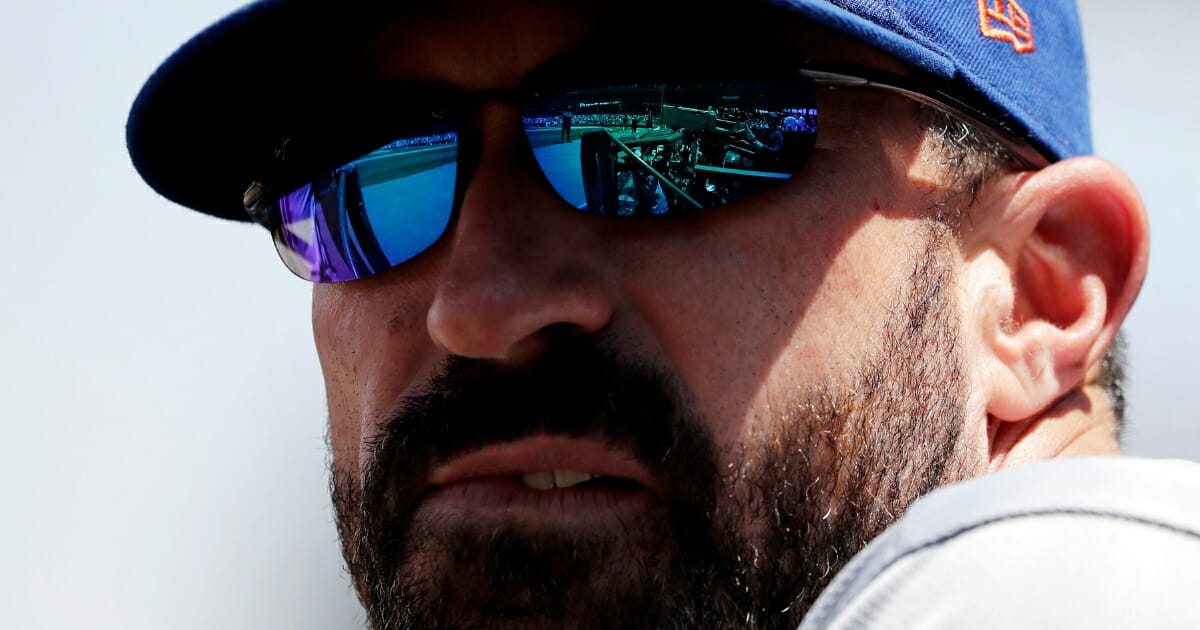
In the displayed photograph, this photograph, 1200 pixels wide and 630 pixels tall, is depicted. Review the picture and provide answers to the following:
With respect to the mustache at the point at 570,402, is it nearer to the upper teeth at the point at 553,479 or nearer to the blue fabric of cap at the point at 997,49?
the upper teeth at the point at 553,479

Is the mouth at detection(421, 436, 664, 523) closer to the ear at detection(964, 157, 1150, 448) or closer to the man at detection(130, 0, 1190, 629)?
the man at detection(130, 0, 1190, 629)

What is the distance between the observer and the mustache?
3.80 ft

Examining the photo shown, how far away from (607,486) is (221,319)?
1.45 meters

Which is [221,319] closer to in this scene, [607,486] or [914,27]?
[607,486]

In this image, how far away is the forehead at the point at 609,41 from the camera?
1.18m

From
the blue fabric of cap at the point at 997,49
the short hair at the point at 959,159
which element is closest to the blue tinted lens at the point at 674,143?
the blue fabric of cap at the point at 997,49

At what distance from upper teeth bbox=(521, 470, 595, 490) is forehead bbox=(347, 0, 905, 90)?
1.55 ft

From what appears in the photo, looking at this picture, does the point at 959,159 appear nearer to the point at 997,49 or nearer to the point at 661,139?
the point at 997,49

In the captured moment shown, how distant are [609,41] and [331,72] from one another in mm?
446

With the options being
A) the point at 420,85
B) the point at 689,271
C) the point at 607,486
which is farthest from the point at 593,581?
the point at 420,85

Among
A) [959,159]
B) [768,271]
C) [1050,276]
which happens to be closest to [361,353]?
[768,271]

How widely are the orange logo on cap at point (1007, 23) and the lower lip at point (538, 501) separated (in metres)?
0.75

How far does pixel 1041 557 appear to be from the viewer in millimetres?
657

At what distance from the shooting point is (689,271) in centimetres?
122
